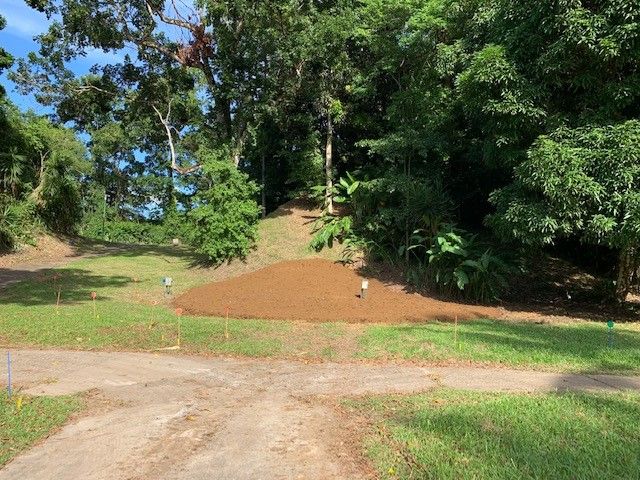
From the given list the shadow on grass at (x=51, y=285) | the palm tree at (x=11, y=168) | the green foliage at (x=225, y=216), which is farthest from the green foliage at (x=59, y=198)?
the green foliage at (x=225, y=216)

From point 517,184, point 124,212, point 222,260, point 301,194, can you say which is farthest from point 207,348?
point 124,212

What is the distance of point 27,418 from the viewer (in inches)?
198

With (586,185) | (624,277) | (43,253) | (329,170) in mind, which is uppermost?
(329,170)

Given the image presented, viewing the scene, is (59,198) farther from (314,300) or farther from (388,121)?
(314,300)

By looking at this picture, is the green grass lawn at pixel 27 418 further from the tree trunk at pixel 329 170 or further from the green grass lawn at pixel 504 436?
the tree trunk at pixel 329 170

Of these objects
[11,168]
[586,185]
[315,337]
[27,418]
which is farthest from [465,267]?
[11,168]

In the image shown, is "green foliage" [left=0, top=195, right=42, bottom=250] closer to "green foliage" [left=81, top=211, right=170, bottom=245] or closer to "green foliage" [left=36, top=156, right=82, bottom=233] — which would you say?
"green foliage" [left=36, top=156, right=82, bottom=233]

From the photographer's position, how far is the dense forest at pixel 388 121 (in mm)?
10578

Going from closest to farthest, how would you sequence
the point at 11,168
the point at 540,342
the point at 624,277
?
the point at 540,342
the point at 624,277
the point at 11,168

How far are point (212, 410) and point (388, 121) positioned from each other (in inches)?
582

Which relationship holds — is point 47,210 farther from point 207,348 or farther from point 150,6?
point 207,348

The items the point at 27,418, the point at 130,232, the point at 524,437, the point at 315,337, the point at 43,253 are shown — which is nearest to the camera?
the point at 524,437

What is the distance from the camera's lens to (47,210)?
25.1 meters

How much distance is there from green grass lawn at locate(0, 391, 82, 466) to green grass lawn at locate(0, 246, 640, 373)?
2.91 m
